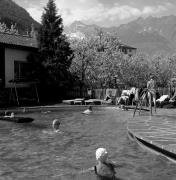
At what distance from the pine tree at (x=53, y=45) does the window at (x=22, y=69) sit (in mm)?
1666

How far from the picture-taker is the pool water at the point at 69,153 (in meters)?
8.65

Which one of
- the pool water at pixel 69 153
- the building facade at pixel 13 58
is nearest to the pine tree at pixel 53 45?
the building facade at pixel 13 58

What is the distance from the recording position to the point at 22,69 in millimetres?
31828

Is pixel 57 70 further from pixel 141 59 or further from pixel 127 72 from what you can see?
pixel 141 59

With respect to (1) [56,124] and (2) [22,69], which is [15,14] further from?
(1) [56,124]

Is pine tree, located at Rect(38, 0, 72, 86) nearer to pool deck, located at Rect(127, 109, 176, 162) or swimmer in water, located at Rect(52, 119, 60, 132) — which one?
swimmer in water, located at Rect(52, 119, 60, 132)

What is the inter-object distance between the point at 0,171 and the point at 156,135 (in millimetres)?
5041

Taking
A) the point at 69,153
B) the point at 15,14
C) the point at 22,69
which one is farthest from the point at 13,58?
the point at 15,14

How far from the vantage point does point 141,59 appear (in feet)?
208

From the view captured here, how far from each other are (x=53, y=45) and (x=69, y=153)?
70.6 feet

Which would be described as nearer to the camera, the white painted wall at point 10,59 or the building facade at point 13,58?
the building facade at point 13,58

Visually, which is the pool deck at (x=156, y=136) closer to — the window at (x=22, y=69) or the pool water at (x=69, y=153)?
the pool water at (x=69, y=153)

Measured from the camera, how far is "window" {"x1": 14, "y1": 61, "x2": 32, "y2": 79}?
3117cm

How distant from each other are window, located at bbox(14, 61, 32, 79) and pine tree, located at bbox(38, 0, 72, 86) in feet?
5.47
